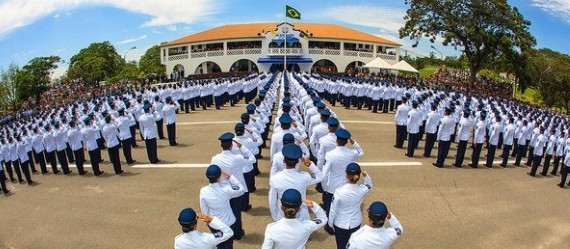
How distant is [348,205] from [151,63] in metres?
67.6

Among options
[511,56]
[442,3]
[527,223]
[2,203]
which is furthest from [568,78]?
[2,203]

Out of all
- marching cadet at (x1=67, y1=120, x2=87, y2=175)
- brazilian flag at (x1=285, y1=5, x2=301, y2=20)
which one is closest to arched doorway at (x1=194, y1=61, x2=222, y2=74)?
brazilian flag at (x1=285, y1=5, x2=301, y2=20)

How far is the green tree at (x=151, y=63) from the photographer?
65.2 metres

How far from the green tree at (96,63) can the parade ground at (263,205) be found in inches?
1719

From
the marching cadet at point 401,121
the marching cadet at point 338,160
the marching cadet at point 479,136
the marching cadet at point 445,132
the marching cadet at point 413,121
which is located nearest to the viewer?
the marching cadet at point 338,160

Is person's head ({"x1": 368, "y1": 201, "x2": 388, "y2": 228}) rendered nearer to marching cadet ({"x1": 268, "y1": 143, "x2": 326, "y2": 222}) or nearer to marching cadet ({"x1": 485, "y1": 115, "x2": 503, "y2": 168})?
marching cadet ({"x1": 268, "y1": 143, "x2": 326, "y2": 222})

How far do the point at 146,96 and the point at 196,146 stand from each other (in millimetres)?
6267

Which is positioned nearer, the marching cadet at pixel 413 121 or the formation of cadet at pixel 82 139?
the formation of cadet at pixel 82 139

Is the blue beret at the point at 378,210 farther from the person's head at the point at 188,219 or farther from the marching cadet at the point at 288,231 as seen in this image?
the person's head at the point at 188,219

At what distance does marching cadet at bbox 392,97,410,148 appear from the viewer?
42.4ft

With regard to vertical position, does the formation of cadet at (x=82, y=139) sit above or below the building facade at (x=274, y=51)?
below

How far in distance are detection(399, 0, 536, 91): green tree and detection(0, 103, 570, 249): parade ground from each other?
938 inches

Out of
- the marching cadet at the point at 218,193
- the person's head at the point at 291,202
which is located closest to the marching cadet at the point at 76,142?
the marching cadet at the point at 218,193

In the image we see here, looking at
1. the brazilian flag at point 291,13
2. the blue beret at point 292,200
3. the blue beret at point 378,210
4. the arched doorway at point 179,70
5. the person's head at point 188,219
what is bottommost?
the person's head at point 188,219
